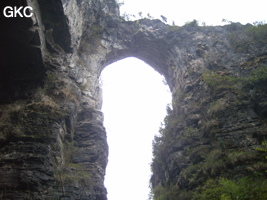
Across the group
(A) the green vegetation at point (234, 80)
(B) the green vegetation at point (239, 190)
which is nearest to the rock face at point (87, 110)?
(A) the green vegetation at point (234, 80)

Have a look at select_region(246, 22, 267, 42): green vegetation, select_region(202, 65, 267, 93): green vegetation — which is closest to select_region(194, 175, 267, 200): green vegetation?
select_region(202, 65, 267, 93): green vegetation

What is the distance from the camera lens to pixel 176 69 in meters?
19.7

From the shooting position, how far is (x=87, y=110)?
45.0 feet

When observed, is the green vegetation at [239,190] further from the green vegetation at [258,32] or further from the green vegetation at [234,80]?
the green vegetation at [258,32]

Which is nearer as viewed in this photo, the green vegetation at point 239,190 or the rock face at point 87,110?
the green vegetation at point 239,190

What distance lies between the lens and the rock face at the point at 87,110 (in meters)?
8.77

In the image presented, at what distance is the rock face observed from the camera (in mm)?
8773

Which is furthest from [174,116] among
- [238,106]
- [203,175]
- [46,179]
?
[46,179]

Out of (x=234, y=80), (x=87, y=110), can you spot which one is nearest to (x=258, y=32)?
(x=234, y=80)

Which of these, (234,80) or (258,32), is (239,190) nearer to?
(234,80)

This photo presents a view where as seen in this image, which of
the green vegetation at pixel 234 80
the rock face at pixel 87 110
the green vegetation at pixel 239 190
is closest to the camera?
the green vegetation at pixel 239 190

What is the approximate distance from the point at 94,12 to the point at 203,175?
14.4 metres

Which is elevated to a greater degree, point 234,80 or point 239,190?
point 234,80

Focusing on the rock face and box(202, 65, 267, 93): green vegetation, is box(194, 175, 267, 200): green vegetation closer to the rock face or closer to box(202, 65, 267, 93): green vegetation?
the rock face
